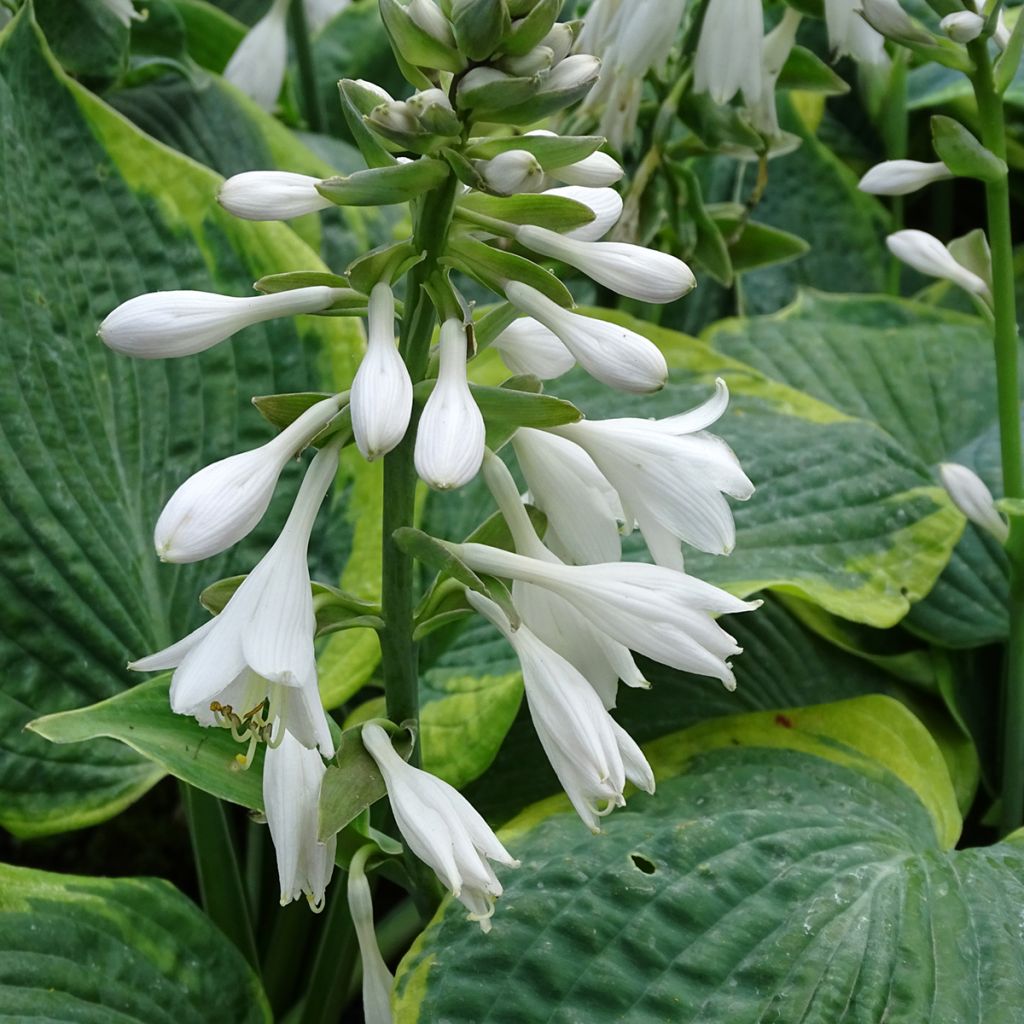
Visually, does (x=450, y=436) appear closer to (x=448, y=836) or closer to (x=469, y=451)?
(x=469, y=451)

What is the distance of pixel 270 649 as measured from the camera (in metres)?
0.51

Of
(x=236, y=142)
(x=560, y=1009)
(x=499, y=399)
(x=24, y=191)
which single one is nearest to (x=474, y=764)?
(x=560, y=1009)

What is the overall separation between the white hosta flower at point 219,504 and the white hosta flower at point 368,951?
0.22m

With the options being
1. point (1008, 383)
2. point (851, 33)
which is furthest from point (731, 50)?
point (1008, 383)

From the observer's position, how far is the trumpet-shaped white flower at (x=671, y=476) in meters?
0.57

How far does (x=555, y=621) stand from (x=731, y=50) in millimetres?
555

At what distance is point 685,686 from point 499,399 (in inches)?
19.2

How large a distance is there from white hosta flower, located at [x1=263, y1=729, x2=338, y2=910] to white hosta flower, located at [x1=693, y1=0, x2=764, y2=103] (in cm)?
64

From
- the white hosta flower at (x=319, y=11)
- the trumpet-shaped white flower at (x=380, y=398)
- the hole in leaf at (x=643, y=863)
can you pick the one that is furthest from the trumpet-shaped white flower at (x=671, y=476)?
the white hosta flower at (x=319, y=11)

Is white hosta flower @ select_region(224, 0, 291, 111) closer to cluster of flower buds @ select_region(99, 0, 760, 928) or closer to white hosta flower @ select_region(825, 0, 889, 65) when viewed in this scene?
white hosta flower @ select_region(825, 0, 889, 65)

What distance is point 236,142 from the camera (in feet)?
3.79

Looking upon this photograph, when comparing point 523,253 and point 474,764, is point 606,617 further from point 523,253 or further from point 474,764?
point 474,764

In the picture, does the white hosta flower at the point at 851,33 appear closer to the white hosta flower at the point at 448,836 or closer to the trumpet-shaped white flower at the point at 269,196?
the trumpet-shaped white flower at the point at 269,196

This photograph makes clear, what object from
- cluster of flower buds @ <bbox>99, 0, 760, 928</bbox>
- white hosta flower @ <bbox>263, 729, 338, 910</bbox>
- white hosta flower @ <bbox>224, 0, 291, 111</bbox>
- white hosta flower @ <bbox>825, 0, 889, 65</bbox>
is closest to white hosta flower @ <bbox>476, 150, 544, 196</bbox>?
cluster of flower buds @ <bbox>99, 0, 760, 928</bbox>
